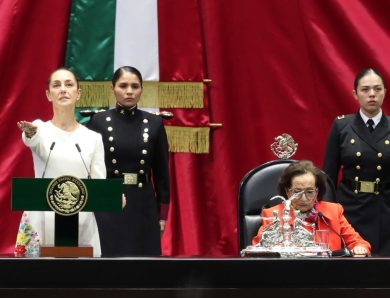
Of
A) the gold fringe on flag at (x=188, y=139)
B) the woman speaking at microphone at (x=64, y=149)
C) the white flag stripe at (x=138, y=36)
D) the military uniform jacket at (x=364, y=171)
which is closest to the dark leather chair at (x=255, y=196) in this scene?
the woman speaking at microphone at (x=64, y=149)

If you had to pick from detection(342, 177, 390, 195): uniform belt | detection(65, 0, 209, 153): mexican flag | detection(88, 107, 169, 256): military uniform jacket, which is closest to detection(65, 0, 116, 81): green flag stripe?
detection(65, 0, 209, 153): mexican flag

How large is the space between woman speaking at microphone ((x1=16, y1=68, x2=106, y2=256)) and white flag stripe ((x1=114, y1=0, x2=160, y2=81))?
Answer: 168 cm

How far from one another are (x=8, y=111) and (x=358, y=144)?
2.08m

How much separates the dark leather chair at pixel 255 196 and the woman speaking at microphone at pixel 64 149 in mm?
542

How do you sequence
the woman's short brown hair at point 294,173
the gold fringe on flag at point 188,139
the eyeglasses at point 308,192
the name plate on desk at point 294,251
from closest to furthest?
1. the name plate on desk at point 294,251
2. the eyeglasses at point 308,192
3. the woman's short brown hair at point 294,173
4. the gold fringe on flag at point 188,139

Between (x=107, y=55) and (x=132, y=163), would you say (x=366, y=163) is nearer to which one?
(x=132, y=163)

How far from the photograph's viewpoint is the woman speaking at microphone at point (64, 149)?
130 inches

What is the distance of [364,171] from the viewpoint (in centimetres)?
421

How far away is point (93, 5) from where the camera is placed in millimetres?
5242

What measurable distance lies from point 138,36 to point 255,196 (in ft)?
6.75

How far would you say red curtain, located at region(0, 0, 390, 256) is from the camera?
5.20 meters

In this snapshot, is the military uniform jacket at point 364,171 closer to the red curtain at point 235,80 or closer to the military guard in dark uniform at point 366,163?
the military guard in dark uniform at point 366,163

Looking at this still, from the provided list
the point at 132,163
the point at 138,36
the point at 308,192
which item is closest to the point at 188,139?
the point at 138,36
